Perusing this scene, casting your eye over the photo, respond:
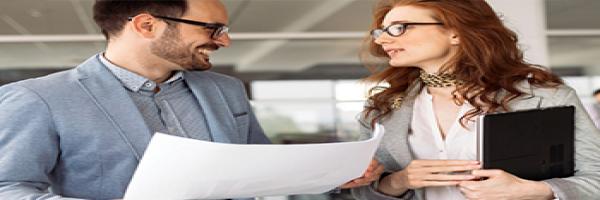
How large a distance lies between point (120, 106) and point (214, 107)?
0.31m

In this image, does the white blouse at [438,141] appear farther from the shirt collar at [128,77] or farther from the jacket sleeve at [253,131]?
the shirt collar at [128,77]

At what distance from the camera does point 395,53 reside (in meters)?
2.07

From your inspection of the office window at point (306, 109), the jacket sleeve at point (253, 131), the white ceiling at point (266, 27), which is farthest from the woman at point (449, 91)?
the office window at point (306, 109)

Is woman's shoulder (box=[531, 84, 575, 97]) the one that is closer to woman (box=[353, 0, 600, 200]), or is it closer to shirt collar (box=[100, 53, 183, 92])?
woman (box=[353, 0, 600, 200])

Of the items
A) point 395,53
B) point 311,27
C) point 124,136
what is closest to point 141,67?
point 124,136

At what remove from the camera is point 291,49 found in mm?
8859

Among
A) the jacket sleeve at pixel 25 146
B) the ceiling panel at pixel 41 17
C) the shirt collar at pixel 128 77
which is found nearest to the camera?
the jacket sleeve at pixel 25 146

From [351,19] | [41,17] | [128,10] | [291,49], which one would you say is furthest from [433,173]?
[291,49]

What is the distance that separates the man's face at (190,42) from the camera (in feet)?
6.22

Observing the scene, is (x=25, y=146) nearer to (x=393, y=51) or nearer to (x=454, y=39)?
(x=393, y=51)

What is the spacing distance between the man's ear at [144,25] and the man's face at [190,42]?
29 mm

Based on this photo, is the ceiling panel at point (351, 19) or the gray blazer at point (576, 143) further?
the ceiling panel at point (351, 19)

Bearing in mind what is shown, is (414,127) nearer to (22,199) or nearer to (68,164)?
(68,164)

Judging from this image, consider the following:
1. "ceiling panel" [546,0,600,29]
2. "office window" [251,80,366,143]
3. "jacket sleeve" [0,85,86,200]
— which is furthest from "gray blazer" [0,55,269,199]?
"ceiling panel" [546,0,600,29]
